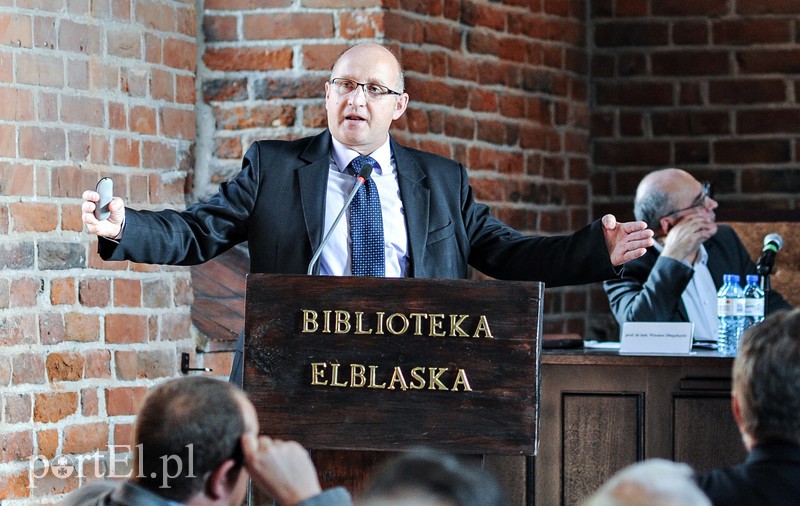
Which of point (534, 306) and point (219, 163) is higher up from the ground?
point (219, 163)

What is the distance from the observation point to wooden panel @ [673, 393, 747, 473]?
3.29 metres

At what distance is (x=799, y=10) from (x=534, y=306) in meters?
3.27

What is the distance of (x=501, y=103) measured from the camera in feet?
14.8

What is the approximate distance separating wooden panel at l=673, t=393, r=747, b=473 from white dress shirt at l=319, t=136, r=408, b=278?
3.24 ft

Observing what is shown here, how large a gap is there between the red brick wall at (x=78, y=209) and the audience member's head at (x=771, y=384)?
2326 millimetres

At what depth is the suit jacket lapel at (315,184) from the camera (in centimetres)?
281

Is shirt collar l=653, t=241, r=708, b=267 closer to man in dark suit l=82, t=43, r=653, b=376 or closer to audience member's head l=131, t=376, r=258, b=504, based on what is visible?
man in dark suit l=82, t=43, r=653, b=376

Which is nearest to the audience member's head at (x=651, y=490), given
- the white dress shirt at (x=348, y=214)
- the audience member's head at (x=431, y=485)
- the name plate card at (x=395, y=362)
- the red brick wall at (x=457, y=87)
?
the audience member's head at (x=431, y=485)

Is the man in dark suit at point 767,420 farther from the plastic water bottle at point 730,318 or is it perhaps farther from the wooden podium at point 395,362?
the plastic water bottle at point 730,318

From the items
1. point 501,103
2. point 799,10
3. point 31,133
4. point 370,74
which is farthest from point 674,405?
point 799,10

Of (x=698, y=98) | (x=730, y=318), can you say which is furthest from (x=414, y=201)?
(x=698, y=98)

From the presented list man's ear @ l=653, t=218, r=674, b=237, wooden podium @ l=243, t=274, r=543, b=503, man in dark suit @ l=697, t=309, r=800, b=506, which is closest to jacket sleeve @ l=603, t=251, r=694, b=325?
man's ear @ l=653, t=218, r=674, b=237

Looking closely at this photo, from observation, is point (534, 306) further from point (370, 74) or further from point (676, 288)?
point (676, 288)

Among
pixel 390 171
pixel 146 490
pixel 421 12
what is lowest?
pixel 146 490
